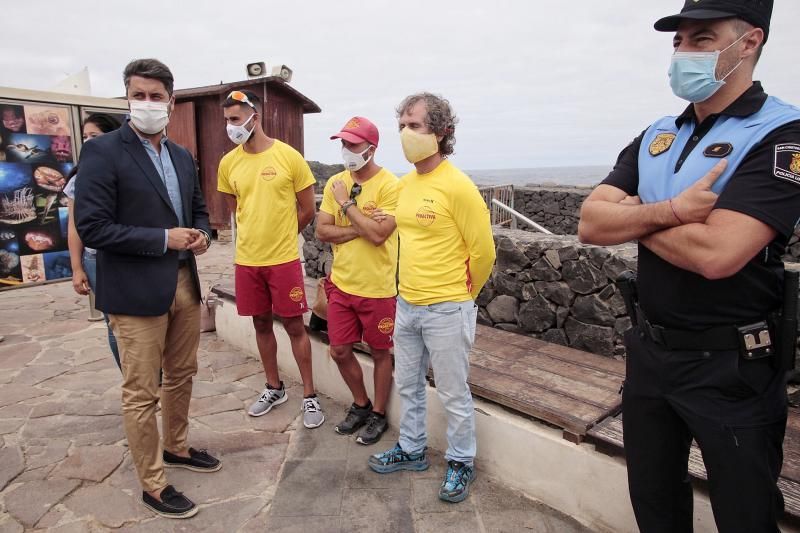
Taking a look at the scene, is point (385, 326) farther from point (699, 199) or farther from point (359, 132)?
point (699, 199)

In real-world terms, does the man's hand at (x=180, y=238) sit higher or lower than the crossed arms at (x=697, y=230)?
lower

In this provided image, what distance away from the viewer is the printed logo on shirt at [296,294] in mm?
3658

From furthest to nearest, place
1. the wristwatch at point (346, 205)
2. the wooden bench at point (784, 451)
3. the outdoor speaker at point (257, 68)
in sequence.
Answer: the outdoor speaker at point (257, 68), the wristwatch at point (346, 205), the wooden bench at point (784, 451)

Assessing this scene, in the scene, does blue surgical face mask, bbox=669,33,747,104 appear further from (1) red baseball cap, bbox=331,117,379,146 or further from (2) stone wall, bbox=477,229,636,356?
(2) stone wall, bbox=477,229,636,356

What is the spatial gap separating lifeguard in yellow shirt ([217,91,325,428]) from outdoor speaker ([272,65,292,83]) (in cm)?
645

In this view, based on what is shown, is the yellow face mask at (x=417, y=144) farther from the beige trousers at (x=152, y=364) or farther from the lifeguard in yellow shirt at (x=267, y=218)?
the beige trousers at (x=152, y=364)

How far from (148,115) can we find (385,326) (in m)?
1.81

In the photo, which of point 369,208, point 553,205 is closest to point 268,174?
point 369,208

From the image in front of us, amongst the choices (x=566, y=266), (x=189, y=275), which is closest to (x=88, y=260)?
(x=189, y=275)

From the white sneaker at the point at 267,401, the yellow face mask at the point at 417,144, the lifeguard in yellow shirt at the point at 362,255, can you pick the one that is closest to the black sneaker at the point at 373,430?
the lifeguard in yellow shirt at the point at 362,255

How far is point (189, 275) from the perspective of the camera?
118 inches

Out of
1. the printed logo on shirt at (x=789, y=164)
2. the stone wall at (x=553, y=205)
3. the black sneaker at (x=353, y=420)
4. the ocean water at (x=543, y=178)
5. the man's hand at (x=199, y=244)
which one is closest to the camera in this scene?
the printed logo on shirt at (x=789, y=164)

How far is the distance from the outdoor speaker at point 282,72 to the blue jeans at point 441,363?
787cm

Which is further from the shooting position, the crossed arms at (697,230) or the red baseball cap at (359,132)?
the red baseball cap at (359,132)
